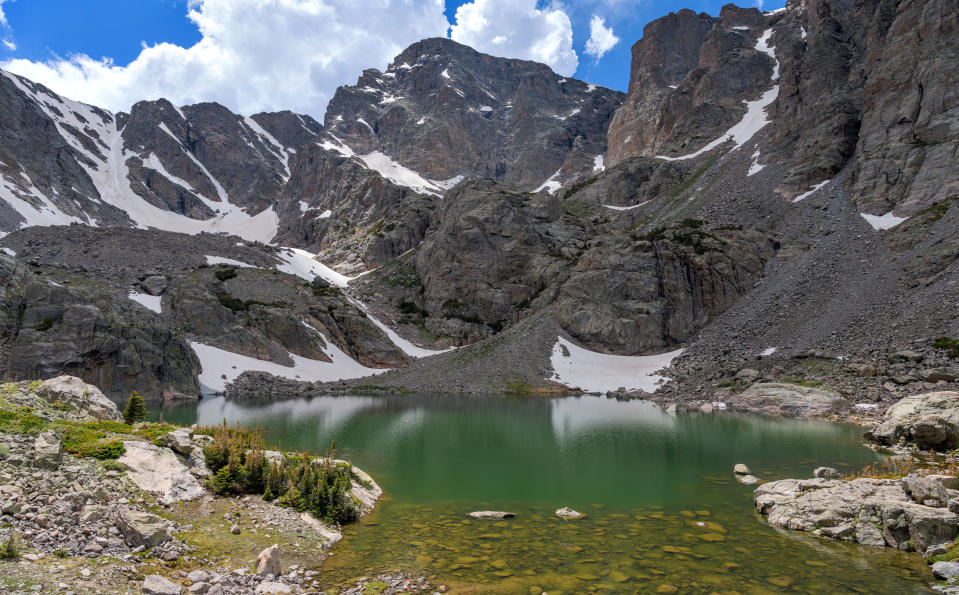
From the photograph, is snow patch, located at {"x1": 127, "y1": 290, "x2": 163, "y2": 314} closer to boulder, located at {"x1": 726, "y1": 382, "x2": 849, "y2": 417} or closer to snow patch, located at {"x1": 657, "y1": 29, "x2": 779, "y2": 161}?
boulder, located at {"x1": 726, "y1": 382, "x2": 849, "y2": 417}

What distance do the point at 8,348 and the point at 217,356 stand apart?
2191cm

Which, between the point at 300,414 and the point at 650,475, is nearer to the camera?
the point at 650,475

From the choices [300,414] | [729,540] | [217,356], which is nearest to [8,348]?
[217,356]

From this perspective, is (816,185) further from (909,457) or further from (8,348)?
(8,348)

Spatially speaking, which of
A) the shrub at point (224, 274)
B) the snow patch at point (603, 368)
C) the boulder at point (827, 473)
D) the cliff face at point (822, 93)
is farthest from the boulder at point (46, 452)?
the cliff face at point (822, 93)

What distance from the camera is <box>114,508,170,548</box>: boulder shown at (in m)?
9.81

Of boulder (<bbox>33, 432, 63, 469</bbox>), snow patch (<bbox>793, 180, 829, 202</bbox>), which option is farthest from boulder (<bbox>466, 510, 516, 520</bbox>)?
snow patch (<bbox>793, 180, 829, 202</bbox>)

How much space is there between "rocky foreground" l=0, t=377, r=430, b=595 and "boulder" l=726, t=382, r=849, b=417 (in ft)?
132

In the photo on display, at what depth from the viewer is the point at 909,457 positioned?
75.1ft

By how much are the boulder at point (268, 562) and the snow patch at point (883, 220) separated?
81050 mm

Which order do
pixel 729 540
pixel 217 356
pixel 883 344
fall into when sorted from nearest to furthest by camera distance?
1. pixel 729 540
2. pixel 883 344
3. pixel 217 356

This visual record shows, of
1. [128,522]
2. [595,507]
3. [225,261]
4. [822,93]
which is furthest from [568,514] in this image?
[822,93]

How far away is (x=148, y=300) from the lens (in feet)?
230

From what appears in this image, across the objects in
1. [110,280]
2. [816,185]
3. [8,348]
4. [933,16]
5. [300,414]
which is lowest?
[300,414]
